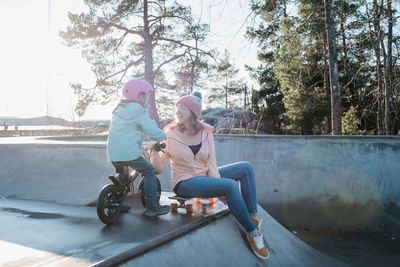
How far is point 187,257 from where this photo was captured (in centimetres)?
235

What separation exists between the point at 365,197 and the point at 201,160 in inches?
125

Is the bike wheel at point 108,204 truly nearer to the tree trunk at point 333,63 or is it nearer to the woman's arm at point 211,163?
the woman's arm at point 211,163

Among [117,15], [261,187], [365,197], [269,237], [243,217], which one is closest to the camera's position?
[243,217]

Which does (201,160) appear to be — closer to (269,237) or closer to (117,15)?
(269,237)

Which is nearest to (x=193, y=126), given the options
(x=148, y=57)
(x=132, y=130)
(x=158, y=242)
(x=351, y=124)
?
(x=132, y=130)

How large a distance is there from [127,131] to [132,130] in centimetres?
5

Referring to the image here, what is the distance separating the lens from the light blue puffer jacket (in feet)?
9.11

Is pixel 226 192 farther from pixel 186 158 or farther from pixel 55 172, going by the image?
pixel 55 172

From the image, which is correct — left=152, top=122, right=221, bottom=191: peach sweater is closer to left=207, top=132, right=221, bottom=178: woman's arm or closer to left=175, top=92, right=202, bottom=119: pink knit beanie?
left=207, top=132, right=221, bottom=178: woman's arm

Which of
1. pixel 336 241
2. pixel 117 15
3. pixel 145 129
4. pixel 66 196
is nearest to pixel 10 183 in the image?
pixel 66 196

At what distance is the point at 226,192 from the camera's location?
106 inches

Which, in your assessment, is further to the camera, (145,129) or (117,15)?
(117,15)

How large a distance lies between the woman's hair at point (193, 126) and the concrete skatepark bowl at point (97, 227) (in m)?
0.88

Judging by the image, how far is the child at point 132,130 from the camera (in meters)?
2.78
